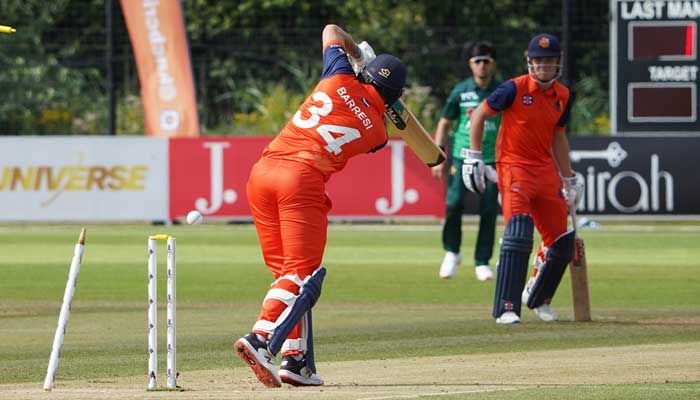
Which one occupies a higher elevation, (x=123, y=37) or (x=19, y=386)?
(x=123, y=37)

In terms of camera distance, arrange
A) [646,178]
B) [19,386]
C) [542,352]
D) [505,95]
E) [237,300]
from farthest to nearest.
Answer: [646,178], [237,300], [505,95], [542,352], [19,386]

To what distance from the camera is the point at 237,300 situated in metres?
15.4

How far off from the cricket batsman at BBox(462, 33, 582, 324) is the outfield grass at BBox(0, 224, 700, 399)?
0.43 m

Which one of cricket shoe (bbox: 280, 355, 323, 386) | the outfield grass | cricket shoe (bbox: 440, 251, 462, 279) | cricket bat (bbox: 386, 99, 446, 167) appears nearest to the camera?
cricket shoe (bbox: 280, 355, 323, 386)

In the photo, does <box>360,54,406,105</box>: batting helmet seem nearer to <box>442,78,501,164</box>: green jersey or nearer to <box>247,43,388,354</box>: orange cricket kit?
<box>247,43,388,354</box>: orange cricket kit

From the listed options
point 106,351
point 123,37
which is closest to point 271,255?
point 106,351

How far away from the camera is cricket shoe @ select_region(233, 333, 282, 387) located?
351 inches

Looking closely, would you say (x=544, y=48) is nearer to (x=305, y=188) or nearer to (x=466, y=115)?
(x=466, y=115)

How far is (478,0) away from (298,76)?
5808mm

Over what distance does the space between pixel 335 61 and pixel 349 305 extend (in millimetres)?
5414

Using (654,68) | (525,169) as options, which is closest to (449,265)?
(525,169)

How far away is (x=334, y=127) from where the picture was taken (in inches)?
370

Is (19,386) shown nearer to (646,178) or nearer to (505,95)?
(505,95)

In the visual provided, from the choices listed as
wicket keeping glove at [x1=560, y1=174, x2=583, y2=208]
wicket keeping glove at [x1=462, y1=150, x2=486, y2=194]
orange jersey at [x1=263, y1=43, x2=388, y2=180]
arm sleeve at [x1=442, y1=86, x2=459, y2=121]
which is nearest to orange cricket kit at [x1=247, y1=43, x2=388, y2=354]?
orange jersey at [x1=263, y1=43, x2=388, y2=180]
